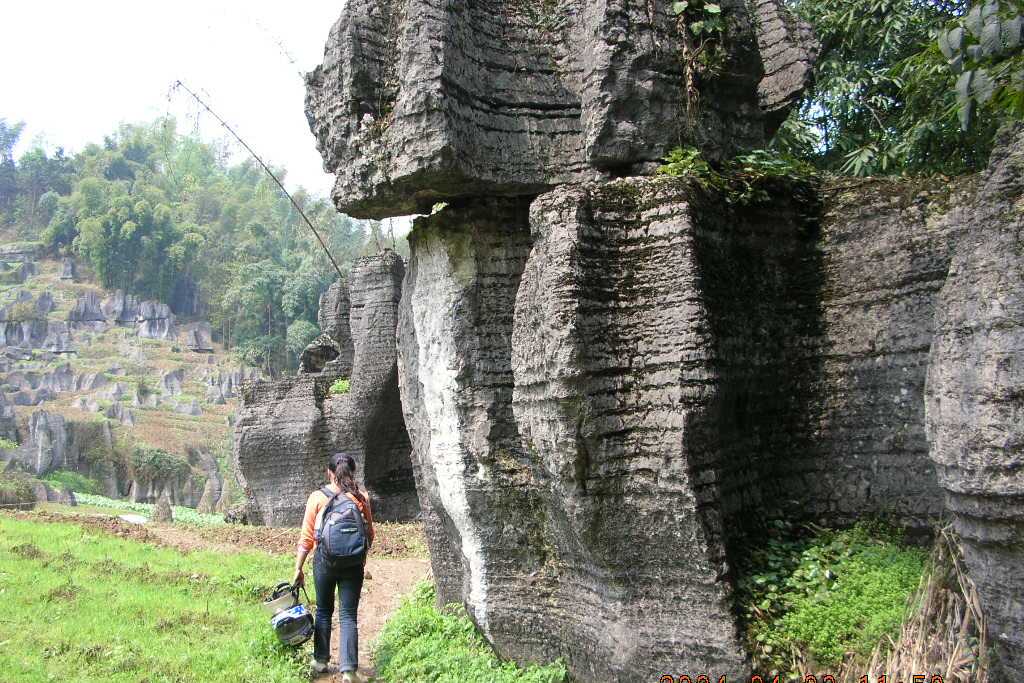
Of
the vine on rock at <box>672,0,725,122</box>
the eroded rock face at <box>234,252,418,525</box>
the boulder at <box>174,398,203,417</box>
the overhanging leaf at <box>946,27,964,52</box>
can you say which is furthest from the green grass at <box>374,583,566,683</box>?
the boulder at <box>174,398,203,417</box>

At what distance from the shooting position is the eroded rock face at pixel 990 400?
10.8ft

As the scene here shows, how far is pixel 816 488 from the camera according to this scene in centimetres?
511

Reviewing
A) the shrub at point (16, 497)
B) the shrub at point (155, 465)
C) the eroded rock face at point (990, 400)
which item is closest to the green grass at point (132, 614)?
the eroded rock face at point (990, 400)

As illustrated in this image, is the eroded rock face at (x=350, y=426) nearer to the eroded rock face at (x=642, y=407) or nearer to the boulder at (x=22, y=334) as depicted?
the eroded rock face at (x=642, y=407)

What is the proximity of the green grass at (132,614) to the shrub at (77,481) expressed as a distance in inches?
922

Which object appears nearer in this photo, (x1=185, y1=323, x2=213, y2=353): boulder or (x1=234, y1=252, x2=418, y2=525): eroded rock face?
(x1=234, y1=252, x2=418, y2=525): eroded rock face

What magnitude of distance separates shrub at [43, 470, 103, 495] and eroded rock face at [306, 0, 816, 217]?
31.1 meters

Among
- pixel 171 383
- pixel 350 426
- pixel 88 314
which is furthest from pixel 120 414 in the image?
pixel 350 426

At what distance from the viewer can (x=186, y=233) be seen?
66.2 m

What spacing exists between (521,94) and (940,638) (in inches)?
169

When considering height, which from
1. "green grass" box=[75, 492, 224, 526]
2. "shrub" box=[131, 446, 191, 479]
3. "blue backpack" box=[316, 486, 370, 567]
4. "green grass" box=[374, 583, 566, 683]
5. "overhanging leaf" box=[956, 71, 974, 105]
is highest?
"overhanging leaf" box=[956, 71, 974, 105]

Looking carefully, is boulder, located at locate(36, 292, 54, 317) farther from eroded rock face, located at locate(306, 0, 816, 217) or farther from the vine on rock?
the vine on rock

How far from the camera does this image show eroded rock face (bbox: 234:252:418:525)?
13.7 metres

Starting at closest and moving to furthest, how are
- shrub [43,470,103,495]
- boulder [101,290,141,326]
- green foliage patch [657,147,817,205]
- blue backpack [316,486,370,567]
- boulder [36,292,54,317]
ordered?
green foliage patch [657,147,817,205], blue backpack [316,486,370,567], shrub [43,470,103,495], boulder [36,292,54,317], boulder [101,290,141,326]
